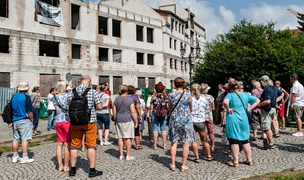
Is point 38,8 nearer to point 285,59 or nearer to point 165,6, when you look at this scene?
point 285,59

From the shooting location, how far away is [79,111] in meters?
5.20

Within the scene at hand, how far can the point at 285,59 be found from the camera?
17.1 metres

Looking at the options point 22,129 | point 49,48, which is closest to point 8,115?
point 22,129

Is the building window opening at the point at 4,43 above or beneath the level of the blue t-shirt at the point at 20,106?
above

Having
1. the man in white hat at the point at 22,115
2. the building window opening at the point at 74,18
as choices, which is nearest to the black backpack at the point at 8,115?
the man in white hat at the point at 22,115

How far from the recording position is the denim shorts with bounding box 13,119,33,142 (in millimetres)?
6566

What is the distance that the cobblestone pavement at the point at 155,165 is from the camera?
17.9ft

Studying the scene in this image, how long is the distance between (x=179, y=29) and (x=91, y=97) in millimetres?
40232

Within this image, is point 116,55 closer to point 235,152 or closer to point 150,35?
point 150,35

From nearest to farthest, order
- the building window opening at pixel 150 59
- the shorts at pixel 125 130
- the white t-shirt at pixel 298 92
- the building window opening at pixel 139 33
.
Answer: the shorts at pixel 125 130
the white t-shirt at pixel 298 92
the building window opening at pixel 139 33
the building window opening at pixel 150 59

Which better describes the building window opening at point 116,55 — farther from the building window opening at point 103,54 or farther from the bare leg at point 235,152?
the bare leg at point 235,152

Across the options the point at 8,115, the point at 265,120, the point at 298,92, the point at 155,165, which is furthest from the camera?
the point at 298,92

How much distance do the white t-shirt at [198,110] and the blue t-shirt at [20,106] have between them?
388cm

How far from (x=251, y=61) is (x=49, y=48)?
18.7 meters
